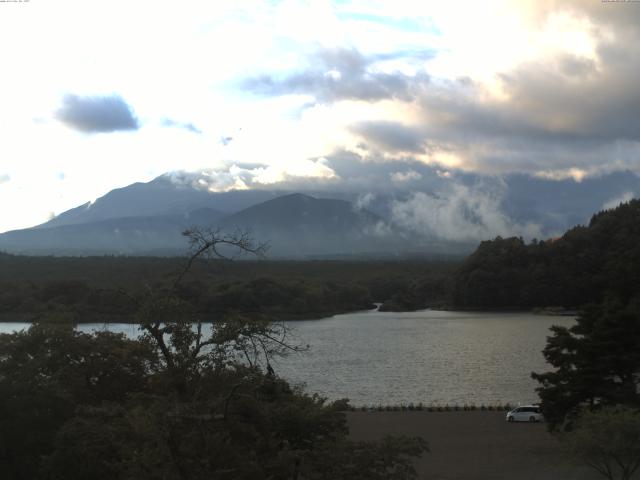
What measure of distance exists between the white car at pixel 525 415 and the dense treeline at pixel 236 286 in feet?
82.5

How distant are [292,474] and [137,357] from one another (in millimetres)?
6981

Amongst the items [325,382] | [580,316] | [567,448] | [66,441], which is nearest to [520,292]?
[325,382]

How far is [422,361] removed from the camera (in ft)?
113

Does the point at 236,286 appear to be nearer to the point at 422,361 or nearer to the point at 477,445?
the point at 422,361

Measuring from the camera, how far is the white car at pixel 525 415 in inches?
776

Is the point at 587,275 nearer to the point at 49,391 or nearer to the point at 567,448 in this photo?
the point at 567,448

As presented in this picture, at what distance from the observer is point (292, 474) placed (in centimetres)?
833

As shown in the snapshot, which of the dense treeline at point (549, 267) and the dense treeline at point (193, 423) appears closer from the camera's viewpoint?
the dense treeline at point (193, 423)

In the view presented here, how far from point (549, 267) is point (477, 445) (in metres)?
56.7

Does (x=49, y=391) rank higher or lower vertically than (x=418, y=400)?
higher

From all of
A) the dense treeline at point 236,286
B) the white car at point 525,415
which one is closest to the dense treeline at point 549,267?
the dense treeline at point 236,286

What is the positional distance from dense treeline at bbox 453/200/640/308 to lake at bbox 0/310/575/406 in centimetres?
1208

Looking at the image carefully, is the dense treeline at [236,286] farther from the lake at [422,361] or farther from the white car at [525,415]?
the white car at [525,415]

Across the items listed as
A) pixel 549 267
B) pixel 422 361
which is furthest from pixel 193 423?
Result: pixel 549 267
